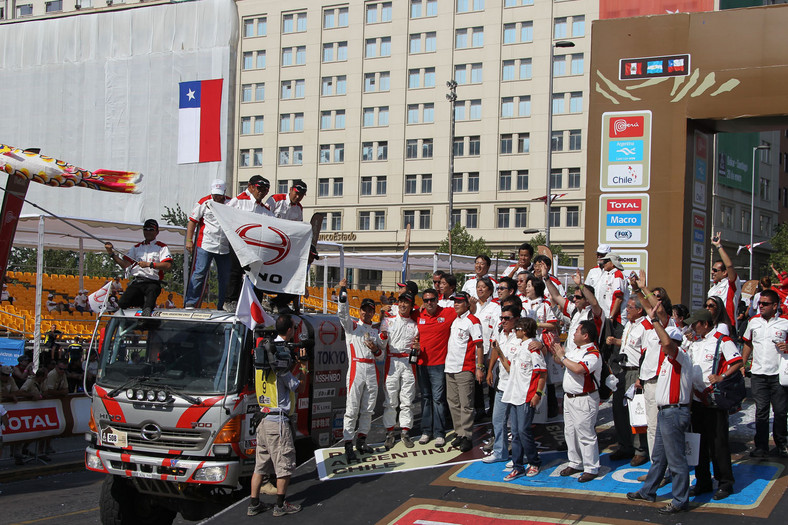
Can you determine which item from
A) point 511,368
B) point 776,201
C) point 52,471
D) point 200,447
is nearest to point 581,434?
point 511,368

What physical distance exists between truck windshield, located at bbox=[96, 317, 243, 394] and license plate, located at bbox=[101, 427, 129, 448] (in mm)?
486

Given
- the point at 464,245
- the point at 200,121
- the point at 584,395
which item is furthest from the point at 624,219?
the point at 464,245

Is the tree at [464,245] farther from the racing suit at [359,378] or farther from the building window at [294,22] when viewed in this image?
the racing suit at [359,378]

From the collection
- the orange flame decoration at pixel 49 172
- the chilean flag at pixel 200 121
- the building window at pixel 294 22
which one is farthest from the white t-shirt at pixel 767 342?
the building window at pixel 294 22

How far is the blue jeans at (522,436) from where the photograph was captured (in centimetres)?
900

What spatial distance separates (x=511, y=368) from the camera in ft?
30.2

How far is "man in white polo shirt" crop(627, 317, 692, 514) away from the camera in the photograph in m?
7.86

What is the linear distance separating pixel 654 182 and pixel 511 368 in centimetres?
478

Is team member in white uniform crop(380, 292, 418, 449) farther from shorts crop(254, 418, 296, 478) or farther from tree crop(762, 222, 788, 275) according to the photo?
tree crop(762, 222, 788, 275)

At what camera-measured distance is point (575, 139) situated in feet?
190

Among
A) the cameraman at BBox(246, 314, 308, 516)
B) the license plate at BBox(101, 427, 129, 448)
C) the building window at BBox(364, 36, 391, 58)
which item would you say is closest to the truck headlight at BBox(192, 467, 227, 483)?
the cameraman at BBox(246, 314, 308, 516)

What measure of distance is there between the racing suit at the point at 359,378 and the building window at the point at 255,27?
199 ft

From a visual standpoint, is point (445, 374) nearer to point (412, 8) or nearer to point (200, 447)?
point (200, 447)

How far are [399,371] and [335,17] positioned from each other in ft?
191
